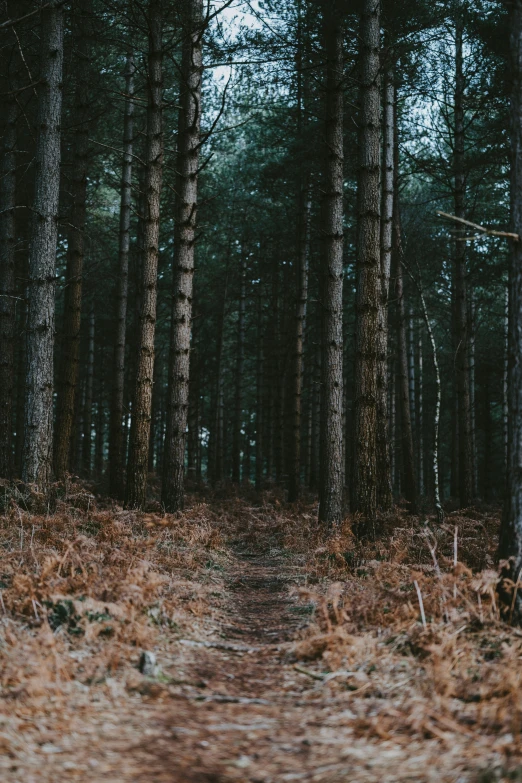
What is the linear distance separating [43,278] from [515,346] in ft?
23.1

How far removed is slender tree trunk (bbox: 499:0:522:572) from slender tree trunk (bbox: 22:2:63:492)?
6747mm

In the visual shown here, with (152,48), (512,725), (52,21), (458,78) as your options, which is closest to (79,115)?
(152,48)

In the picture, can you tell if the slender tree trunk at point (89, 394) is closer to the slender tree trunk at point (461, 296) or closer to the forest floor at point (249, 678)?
the slender tree trunk at point (461, 296)

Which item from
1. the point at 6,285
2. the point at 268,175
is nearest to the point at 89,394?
the point at 6,285

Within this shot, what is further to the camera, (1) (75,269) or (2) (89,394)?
(2) (89,394)

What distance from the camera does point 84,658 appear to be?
393 cm

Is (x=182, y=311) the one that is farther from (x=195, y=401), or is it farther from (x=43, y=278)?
(x=195, y=401)

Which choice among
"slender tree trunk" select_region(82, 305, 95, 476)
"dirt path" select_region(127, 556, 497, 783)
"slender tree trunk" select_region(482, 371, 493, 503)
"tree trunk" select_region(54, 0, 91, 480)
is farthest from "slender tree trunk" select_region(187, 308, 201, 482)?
"dirt path" select_region(127, 556, 497, 783)

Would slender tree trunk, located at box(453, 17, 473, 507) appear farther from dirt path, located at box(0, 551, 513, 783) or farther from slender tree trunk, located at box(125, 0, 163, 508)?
dirt path, located at box(0, 551, 513, 783)

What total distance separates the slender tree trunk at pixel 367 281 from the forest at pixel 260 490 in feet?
0.12

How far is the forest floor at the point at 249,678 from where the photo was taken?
9.27 feet

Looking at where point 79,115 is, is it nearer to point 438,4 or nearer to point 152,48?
point 152,48

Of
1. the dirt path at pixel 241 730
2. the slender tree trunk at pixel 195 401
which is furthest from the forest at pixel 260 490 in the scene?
the slender tree trunk at pixel 195 401

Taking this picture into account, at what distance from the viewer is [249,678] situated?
4098 mm
